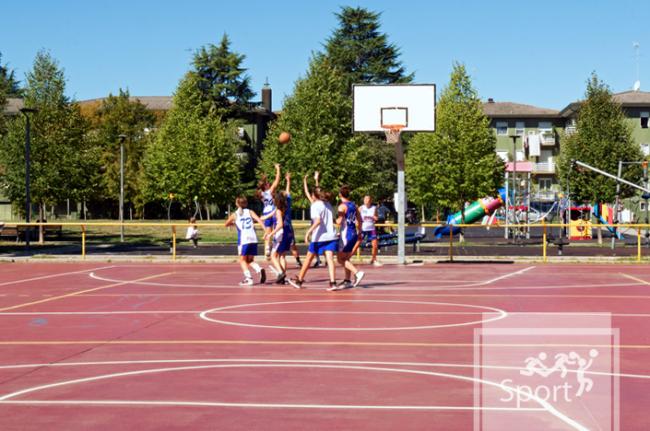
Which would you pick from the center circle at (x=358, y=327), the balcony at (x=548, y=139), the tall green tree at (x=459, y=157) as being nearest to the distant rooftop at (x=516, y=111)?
the balcony at (x=548, y=139)

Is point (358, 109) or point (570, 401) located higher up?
point (358, 109)

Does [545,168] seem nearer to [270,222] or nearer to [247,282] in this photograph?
[270,222]

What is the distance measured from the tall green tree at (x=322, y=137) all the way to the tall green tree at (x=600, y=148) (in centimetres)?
1328

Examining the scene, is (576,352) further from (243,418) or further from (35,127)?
(35,127)

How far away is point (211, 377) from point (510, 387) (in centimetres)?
272

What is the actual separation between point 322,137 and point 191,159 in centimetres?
1170

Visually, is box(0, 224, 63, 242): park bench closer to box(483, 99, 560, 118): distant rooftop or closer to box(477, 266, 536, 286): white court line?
box(477, 266, 536, 286): white court line

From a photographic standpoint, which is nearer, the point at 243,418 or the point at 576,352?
the point at 243,418

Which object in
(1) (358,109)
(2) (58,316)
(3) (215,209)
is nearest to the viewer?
(2) (58,316)

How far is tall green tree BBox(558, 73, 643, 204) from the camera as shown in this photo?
44.5 metres

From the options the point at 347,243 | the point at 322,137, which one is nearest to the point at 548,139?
the point at 322,137

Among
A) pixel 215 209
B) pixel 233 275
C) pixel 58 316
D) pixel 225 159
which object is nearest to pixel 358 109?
pixel 233 275

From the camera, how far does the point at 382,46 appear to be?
7762cm

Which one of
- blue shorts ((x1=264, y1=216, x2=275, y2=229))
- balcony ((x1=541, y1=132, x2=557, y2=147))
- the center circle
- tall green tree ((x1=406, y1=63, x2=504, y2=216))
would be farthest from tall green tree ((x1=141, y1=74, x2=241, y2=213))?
balcony ((x1=541, y1=132, x2=557, y2=147))
